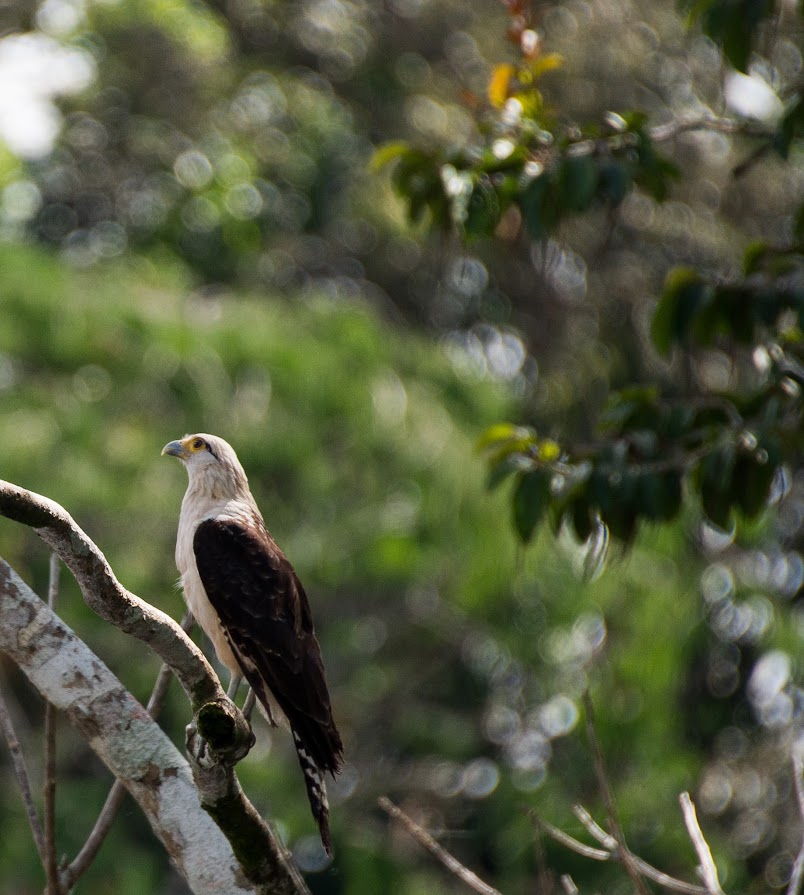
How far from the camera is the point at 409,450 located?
412 inches

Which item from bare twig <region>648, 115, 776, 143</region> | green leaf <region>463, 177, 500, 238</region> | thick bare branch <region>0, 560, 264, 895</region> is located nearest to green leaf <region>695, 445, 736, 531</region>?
green leaf <region>463, 177, 500, 238</region>

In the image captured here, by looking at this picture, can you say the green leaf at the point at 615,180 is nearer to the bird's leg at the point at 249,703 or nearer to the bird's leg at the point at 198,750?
the bird's leg at the point at 249,703

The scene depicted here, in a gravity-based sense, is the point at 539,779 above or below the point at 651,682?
below

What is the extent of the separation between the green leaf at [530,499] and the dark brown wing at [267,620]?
2.73 ft

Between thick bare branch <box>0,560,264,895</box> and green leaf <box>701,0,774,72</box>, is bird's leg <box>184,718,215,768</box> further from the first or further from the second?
green leaf <box>701,0,774,72</box>

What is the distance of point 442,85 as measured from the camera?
1555 cm

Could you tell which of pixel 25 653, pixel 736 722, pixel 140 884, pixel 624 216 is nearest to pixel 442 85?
pixel 624 216

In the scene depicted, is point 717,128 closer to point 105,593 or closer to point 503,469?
point 503,469

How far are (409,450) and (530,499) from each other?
222 inches

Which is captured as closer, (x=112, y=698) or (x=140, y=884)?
(x=112, y=698)

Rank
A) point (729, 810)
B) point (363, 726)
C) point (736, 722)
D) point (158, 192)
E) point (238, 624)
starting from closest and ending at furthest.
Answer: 1. point (238, 624)
2. point (363, 726)
3. point (729, 810)
4. point (736, 722)
5. point (158, 192)

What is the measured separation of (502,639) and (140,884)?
2.98 metres

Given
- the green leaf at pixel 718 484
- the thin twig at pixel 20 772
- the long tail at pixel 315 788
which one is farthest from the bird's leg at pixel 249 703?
the green leaf at pixel 718 484

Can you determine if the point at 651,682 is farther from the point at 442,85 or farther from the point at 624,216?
the point at 442,85
